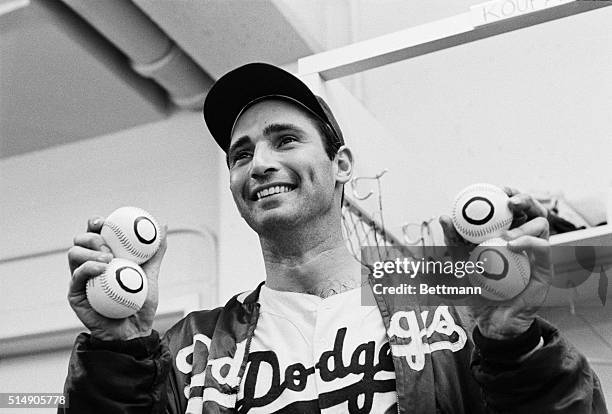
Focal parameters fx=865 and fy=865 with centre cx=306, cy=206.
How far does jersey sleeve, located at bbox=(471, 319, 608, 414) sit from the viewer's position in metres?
1.17

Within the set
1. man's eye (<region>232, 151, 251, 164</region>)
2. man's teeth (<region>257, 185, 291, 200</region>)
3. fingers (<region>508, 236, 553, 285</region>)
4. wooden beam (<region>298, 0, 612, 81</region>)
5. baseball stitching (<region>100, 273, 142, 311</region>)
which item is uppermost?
wooden beam (<region>298, 0, 612, 81</region>)

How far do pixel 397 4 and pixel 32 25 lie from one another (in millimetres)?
1312

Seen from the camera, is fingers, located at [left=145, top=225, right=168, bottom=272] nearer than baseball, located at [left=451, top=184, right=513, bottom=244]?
No

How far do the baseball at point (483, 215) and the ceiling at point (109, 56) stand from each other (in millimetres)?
1563

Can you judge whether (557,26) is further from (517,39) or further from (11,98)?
(11,98)

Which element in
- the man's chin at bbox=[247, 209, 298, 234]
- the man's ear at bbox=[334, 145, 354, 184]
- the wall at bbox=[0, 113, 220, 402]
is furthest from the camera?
the wall at bbox=[0, 113, 220, 402]

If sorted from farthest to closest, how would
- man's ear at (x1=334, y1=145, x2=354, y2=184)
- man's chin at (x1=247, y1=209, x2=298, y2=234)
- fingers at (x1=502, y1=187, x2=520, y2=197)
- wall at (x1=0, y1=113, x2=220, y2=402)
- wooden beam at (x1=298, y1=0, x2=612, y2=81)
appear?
wall at (x1=0, y1=113, x2=220, y2=402) < wooden beam at (x1=298, y1=0, x2=612, y2=81) < man's ear at (x1=334, y1=145, x2=354, y2=184) < man's chin at (x1=247, y1=209, x2=298, y2=234) < fingers at (x1=502, y1=187, x2=520, y2=197)

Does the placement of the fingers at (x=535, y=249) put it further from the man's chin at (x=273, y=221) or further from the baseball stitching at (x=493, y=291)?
the man's chin at (x=273, y=221)

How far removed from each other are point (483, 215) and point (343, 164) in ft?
1.83

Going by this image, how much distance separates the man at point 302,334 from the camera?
1188mm

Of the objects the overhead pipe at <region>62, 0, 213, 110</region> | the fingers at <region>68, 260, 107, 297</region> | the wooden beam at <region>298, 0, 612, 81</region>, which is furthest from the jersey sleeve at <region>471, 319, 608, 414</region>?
the overhead pipe at <region>62, 0, 213, 110</region>

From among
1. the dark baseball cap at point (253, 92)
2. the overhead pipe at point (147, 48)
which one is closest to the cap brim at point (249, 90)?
the dark baseball cap at point (253, 92)

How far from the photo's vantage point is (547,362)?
3.85 ft

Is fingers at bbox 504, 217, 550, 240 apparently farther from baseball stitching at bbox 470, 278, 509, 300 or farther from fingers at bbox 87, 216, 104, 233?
fingers at bbox 87, 216, 104, 233
